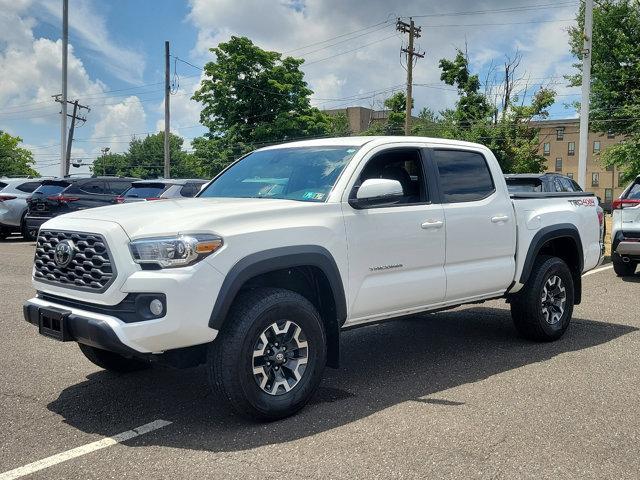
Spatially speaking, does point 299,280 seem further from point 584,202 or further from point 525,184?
point 525,184

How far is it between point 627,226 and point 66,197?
12.2 metres

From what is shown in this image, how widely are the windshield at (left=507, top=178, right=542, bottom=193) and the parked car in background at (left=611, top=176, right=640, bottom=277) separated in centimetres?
186

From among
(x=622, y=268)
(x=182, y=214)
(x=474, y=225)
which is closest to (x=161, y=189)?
(x=622, y=268)

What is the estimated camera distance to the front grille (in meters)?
3.89

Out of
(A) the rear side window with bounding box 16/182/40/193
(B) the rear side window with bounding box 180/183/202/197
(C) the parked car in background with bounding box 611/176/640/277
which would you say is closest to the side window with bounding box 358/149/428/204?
(C) the parked car in background with bounding box 611/176/640/277

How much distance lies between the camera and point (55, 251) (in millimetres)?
4207

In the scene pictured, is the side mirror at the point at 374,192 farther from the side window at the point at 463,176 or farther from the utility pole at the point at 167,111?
the utility pole at the point at 167,111

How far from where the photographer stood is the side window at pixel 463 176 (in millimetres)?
5469

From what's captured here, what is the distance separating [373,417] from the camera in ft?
13.9

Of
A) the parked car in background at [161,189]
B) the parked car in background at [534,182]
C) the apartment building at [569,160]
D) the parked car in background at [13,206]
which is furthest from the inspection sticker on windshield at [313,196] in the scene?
the apartment building at [569,160]

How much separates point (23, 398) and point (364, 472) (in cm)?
270

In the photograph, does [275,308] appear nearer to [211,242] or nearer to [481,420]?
[211,242]

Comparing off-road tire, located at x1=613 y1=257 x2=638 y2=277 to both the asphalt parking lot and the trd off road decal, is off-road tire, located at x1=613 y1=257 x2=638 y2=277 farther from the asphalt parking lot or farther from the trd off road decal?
the asphalt parking lot

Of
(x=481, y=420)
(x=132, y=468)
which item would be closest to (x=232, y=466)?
(x=132, y=468)
